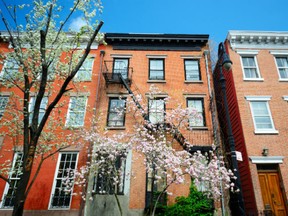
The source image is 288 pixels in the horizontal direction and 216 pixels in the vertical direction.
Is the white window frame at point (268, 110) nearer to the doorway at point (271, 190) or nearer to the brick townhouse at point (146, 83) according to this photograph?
the doorway at point (271, 190)

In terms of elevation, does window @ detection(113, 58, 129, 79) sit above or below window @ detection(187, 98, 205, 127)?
above

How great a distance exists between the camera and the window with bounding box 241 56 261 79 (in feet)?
46.5

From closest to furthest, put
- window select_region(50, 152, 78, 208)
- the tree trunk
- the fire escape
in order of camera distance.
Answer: the tree trunk < window select_region(50, 152, 78, 208) < the fire escape

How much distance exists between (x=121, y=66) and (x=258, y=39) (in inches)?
411

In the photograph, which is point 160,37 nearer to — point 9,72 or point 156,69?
point 156,69

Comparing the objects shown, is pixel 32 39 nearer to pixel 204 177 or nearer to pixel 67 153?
pixel 67 153

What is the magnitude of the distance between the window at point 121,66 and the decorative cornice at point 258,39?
317 inches

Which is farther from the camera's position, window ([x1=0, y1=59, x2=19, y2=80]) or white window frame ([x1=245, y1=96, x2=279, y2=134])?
white window frame ([x1=245, y1=96, x2=279, y2=134])

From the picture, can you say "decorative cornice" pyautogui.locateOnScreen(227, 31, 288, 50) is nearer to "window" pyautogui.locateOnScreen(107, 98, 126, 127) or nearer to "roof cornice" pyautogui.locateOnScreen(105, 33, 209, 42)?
"roof cornice" pyautogui.locateOnScreen(105, 33, 209, 42)

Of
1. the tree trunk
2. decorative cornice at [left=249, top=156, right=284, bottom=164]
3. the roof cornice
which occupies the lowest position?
the tree trunk

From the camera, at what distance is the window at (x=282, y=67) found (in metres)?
14.3

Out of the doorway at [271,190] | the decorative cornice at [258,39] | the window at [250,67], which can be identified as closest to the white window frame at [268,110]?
the window at [250,67]

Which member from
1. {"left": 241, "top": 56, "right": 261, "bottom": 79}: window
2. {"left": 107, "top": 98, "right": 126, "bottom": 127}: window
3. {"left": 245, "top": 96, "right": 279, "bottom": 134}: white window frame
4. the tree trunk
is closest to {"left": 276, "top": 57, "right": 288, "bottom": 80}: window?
{"left": 241, "top": 56, "right": 261, "bottom": 79}: window

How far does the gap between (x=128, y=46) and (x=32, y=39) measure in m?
7.94
